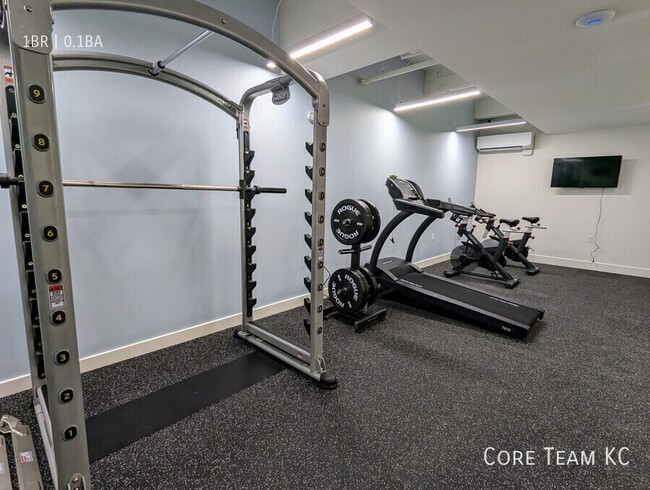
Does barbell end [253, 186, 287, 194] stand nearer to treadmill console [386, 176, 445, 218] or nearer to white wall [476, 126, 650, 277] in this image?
treadmill console [386, 176, 445, 218]

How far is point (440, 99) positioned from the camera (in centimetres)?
421

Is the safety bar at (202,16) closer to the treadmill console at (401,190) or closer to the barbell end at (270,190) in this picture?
the barbell end at (270,190)

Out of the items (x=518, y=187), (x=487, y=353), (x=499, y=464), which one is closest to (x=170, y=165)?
(x=499, y=464)

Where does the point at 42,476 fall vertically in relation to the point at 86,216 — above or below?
below

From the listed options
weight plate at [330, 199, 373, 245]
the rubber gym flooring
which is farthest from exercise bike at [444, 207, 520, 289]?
weight plate at [330, 199, 373, 245]

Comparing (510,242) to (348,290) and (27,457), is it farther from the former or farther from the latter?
(27,457)

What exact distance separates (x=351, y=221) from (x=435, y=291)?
138 cm

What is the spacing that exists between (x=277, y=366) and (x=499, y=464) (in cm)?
154

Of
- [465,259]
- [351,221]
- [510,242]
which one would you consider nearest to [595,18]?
[351,221]


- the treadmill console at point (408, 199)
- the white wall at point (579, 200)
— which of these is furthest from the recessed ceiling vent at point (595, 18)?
the white wall at point (579, 200)

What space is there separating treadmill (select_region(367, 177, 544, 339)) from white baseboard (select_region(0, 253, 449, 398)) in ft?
4.27

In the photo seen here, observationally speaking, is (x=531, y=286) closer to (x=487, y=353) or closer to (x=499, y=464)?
(x=487, y=353)

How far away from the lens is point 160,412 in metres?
1.94

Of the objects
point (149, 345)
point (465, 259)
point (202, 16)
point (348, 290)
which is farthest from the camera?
point (465, 259)
